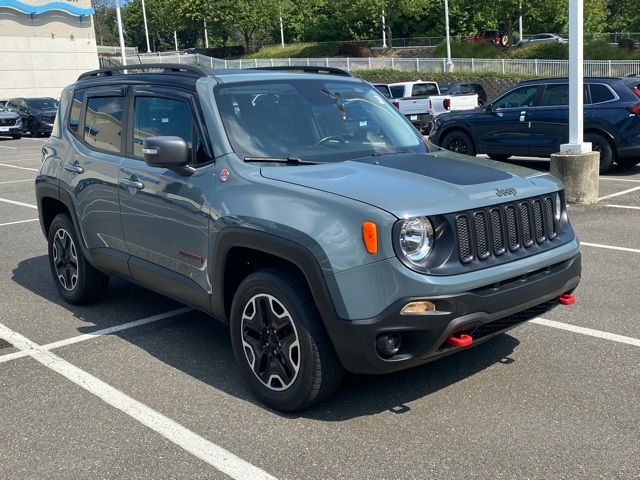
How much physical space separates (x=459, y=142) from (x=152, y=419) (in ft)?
40.8

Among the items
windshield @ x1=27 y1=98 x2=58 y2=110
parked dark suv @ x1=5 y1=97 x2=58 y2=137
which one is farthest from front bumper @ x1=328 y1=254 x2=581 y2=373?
windshield @ x1=27 y1=98 x2=58 y2=110

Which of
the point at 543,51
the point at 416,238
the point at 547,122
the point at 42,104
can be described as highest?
the point at 543,51

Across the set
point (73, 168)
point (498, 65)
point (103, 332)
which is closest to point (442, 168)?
point (103, 332)

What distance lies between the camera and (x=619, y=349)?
5055mm

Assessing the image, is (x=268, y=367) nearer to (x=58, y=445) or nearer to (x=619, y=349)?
(x=58, y=445)

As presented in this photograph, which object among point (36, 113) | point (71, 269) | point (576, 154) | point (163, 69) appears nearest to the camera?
point (163, 69)

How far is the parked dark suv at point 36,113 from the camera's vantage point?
31.5 metres

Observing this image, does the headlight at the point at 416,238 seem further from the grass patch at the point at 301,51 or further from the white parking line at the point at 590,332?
the grass patch at the point at 301,51

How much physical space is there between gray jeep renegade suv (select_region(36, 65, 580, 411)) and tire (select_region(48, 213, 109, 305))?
29 centimetres

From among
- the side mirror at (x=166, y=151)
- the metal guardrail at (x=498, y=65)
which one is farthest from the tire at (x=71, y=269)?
the metal guardrail at (x=498, y=65)

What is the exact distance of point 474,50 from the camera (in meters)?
46.7

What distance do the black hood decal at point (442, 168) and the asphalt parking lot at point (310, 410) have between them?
1.24 m

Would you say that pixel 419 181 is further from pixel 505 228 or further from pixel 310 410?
pixel 310 410

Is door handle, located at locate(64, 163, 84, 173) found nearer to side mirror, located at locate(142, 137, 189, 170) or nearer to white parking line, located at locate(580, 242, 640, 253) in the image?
side mirror, located at locate(142, 137, 189, 170)
